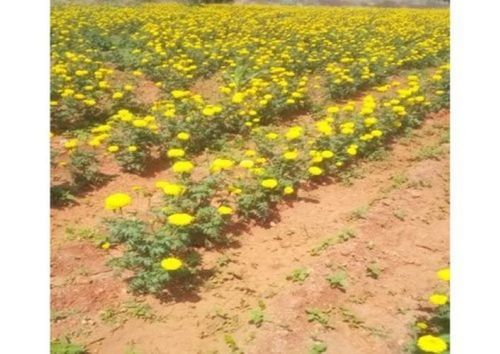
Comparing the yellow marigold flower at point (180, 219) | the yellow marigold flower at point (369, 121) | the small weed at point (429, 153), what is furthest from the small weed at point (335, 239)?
the small weed at point (429, 153)

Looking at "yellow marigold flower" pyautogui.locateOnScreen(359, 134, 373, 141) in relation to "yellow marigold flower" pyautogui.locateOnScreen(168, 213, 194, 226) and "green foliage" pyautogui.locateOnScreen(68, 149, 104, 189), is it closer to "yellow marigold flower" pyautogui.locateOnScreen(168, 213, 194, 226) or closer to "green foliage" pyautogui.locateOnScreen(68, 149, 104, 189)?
"yellow marigold flower" pyautogui.locateOnScreen(168, 213, 194, 226)

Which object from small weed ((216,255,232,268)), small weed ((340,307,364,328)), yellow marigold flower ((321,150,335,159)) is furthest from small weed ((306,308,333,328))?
yellow marigold flower ((321,150,335,159))

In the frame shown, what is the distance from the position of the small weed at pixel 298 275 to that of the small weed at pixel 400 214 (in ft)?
4.19

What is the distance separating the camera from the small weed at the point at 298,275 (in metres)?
3.90

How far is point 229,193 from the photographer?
4805mm

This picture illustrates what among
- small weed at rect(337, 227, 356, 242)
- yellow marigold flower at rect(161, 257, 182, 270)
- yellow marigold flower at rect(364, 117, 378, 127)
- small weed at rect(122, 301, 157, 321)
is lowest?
small weed at rect(122, 301, 157, 321)

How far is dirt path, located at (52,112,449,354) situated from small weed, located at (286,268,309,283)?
3 cm

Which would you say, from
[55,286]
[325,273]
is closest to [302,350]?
[325,273]

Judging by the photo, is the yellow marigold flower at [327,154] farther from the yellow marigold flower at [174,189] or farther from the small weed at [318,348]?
the small weed at [318,348]

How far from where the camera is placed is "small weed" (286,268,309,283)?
390cm

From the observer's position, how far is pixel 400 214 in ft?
15.8
